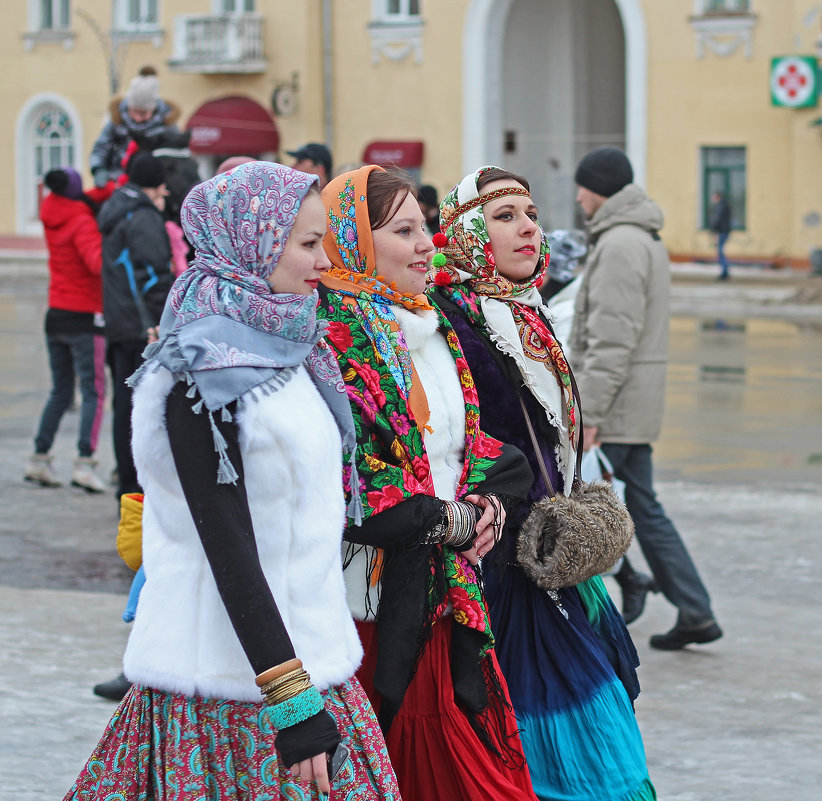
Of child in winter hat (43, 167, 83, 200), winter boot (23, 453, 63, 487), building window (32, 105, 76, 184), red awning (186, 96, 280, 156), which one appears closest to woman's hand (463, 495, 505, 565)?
child in winter hat (43, 167, 83, 200)

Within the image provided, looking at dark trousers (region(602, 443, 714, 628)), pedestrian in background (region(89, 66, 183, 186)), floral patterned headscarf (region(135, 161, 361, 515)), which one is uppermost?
pedestrian in background (region(89, 66, 183, 186))

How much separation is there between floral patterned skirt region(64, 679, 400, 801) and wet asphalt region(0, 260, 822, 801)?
1769 mm

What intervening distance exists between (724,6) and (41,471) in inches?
918

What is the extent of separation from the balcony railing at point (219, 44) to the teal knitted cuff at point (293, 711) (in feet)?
102

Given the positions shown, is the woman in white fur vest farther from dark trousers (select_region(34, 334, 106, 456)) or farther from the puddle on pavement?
the puddle on pavement

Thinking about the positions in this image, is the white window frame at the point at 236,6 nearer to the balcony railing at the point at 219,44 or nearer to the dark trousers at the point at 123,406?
the balcony railing at the point at 219,44

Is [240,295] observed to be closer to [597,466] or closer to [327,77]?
[597,466]

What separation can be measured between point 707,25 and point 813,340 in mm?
12466

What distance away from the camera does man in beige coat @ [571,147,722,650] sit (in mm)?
5543

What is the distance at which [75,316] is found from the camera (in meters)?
8.88

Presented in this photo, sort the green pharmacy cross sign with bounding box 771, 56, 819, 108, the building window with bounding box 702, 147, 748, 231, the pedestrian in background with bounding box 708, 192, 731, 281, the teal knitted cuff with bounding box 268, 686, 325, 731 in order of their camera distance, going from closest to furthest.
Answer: the teal knitted cuff with bounding box 268, 686, 325, 731, the green pharmacy cross sign with bounding box 771, 56, 819, 108, the pedestrian in background with bounding box 708, 192, 731, 281, the building window with bounding box 702, 147, 748, 231

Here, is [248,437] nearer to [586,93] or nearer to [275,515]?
[275,515]

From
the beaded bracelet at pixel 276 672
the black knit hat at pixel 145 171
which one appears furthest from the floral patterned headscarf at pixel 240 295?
the black knit hat at pixel 145 171

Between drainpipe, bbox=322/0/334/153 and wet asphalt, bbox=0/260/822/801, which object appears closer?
wet asphalt, bbox=0/260/822/801
